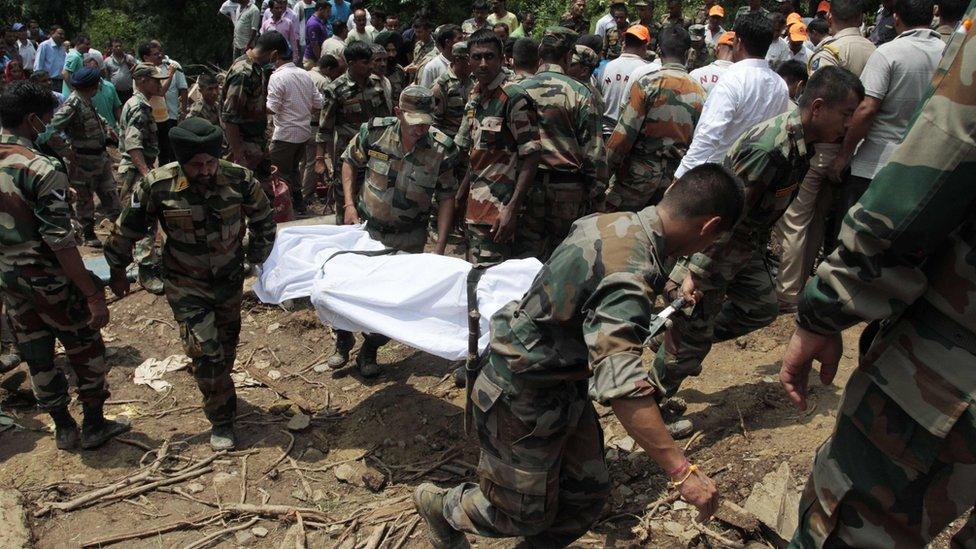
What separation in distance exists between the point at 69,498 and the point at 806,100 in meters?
4.90

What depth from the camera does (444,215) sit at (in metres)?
5.63

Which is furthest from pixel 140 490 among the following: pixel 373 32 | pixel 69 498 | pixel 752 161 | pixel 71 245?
pixel 373 32

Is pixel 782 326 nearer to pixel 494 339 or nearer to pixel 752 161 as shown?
pixel 752 161

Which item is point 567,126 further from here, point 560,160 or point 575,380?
point 575,380

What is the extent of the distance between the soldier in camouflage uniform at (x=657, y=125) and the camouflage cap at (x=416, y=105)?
1740 mm

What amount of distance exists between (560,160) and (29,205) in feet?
11.8

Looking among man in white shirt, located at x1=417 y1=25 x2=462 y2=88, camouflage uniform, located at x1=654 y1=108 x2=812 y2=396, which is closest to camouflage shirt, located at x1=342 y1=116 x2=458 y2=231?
camouflage uniform, located at x1=654 y1=108 x2=812 y2=396

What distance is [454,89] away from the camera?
783 centimetres

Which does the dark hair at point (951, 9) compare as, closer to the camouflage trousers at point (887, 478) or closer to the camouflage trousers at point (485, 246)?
the camouflage trousers at point (485, 246)

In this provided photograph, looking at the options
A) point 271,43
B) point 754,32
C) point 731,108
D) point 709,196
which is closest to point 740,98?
point 731,108

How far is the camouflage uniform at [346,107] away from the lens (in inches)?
325

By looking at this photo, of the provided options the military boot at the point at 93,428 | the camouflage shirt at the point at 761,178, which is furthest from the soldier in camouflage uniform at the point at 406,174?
the military boot at the point at 93,428

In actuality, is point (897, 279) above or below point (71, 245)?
above

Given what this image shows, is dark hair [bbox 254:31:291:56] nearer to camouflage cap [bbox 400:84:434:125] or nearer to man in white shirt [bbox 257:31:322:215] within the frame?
man in white shirt [bbox 257:31:322:215]
